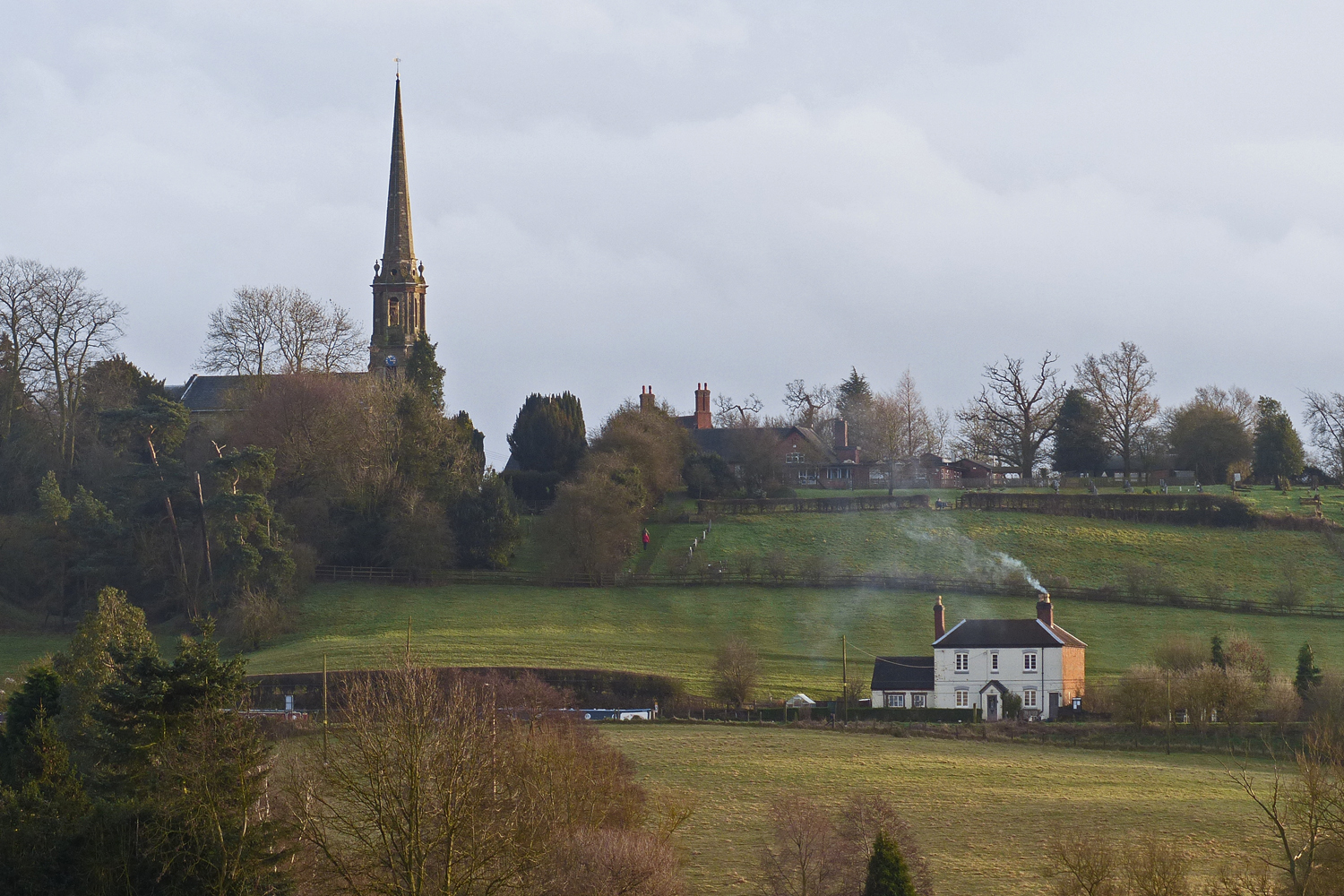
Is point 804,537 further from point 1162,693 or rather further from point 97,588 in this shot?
point 97,588

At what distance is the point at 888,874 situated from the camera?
20406mm

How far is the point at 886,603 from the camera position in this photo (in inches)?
2244

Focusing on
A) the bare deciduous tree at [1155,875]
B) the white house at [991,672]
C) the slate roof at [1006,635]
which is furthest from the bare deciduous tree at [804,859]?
the slate roof at [1006,635]

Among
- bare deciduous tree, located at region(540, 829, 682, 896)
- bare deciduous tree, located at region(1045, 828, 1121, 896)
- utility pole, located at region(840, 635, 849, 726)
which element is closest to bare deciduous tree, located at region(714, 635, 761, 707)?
utility pole, located at region(840, 635, 849, 726)

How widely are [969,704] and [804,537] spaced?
19.6 meters

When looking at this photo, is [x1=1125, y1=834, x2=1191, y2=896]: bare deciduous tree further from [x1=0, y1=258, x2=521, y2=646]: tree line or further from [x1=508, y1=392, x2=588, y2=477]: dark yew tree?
[x1=508, y1=392, x2=588, y2=477]: dark yew tree

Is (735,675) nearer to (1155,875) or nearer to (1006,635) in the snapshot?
(1006,635)

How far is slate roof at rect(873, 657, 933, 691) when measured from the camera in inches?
1805

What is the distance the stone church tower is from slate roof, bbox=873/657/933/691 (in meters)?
46.1

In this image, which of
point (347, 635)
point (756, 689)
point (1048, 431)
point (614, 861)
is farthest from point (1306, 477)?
point (614, 861)

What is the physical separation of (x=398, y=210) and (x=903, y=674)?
54.2 meters

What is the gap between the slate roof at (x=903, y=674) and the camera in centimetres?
4584

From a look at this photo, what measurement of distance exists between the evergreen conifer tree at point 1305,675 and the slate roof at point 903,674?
11.3m

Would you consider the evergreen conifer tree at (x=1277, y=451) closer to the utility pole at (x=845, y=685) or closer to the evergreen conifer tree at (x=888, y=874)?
the utility pole at (x=845, y=685)
